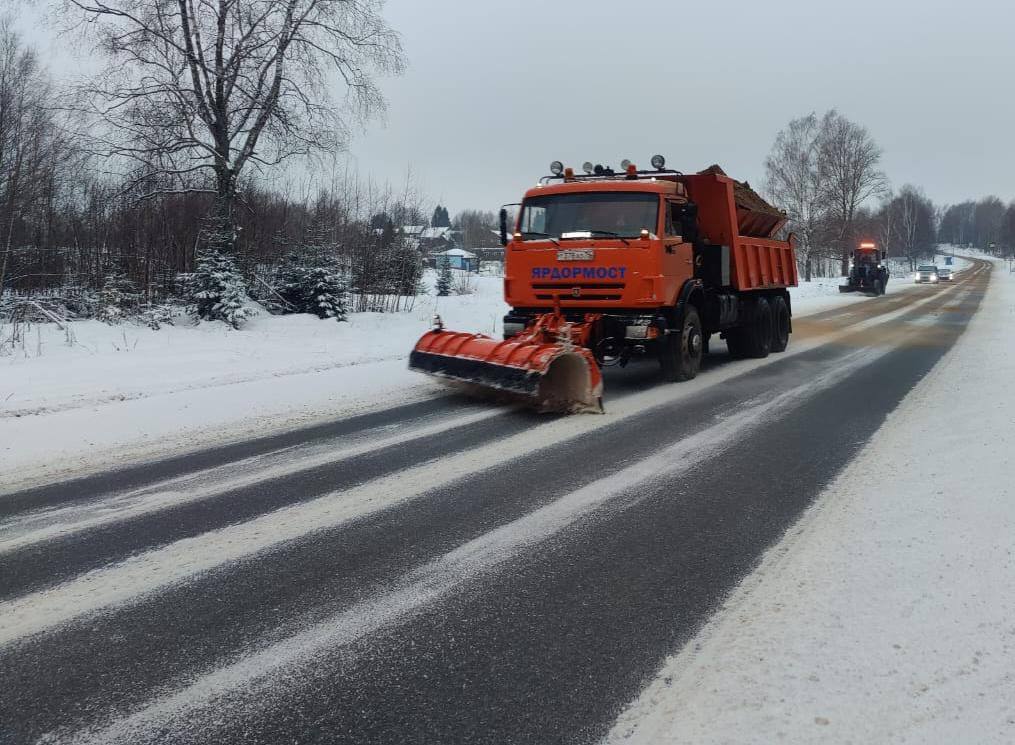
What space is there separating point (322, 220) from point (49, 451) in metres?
13.7

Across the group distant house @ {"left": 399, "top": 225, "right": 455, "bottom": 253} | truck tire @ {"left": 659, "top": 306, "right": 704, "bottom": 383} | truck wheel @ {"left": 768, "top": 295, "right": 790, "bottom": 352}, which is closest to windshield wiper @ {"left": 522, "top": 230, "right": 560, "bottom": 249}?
truck tire @ {"left": 659, "top": 306, "right": 704, "bottom": 383}

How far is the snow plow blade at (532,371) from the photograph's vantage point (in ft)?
24.9

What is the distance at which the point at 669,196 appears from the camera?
9.65 m

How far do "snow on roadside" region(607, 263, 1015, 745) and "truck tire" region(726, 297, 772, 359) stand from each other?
769 cm

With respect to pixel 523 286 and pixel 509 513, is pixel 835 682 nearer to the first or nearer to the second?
pixel 509 513

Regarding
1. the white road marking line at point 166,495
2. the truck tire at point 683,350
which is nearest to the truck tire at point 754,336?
the truck tire at point 683,350

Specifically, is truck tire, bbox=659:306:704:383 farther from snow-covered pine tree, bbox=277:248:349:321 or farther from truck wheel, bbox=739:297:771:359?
snow-covered pine tree, bbox=277:248:349:321

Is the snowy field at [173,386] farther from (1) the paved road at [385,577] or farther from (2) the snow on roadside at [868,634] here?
(2) the snow on roadside at [868,634]

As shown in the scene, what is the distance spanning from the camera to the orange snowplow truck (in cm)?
805

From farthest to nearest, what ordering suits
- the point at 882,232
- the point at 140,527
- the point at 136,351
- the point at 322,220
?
the point at 882,232
the point at 322,220
the point at 136,351
the point at 140,527

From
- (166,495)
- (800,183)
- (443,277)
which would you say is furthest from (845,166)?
(166,495)

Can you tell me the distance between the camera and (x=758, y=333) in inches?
510

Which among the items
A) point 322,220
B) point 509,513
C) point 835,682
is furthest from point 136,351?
point 835,682

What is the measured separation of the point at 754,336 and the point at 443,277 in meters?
19.6
